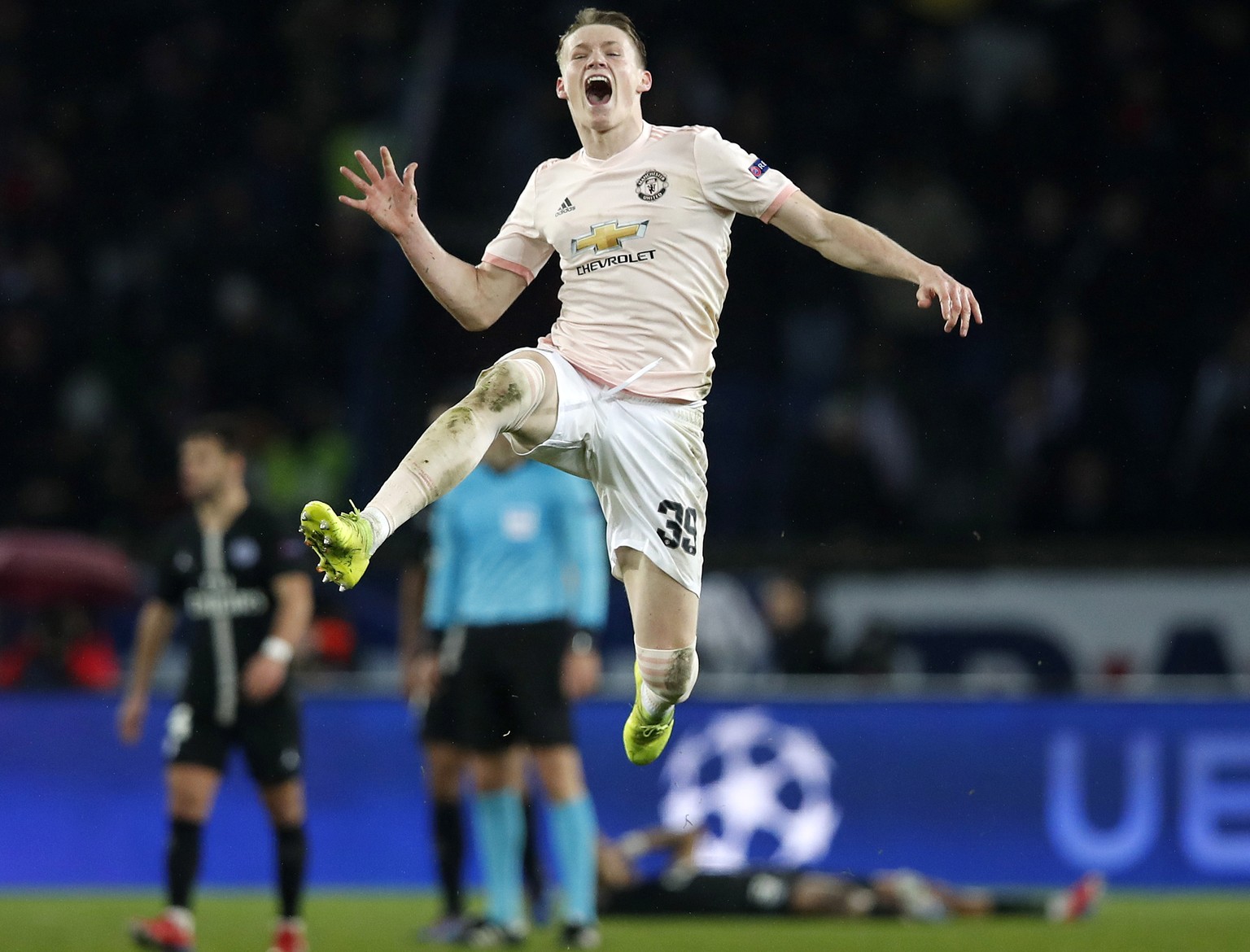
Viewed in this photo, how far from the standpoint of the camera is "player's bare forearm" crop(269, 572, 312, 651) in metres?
9.19

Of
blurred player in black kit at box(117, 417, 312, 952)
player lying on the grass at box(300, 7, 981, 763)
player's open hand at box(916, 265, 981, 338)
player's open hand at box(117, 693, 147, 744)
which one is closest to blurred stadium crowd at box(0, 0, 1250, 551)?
player's open hand at box(117, 693, 147, 744)

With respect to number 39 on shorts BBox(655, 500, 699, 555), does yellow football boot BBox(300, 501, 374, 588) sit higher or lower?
lower

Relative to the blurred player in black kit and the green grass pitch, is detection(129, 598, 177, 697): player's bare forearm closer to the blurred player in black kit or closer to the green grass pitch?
the blurred player in black kit

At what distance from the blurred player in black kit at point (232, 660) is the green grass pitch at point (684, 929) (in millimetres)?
708

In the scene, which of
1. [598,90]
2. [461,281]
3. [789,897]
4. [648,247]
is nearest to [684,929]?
[789,897]

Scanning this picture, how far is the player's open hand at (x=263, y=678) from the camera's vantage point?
29.7 feet

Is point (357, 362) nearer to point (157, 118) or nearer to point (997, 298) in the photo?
point (157, 118)

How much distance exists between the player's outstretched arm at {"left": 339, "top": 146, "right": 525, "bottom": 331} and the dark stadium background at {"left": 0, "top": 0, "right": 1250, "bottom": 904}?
17.7 ft

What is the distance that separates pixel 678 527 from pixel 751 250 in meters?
8.35

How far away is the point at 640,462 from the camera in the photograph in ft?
21.9

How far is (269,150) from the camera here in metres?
16.7

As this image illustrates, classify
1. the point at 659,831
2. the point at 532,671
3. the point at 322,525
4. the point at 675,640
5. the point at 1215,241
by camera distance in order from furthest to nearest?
the point at 1215,241
the point at 659,831
the point at 532,671
the point at 675,640
the point at 322,525

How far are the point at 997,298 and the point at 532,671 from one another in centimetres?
678

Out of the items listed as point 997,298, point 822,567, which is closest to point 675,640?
point 822,567
